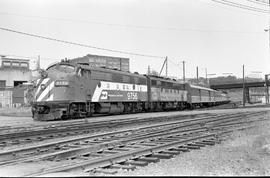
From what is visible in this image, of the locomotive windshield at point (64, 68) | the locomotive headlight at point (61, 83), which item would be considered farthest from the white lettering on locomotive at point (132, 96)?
the locomotive headlight at point (61, 83)

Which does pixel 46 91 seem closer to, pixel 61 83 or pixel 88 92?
pixel 61 83

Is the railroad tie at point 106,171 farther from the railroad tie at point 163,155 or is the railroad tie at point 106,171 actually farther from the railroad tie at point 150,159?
the railroad tie at point 163,155

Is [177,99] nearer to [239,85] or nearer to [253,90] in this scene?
[239,85]

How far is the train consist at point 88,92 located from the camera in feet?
60.0

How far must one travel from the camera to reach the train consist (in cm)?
1828

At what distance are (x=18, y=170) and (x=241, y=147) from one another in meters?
5.88

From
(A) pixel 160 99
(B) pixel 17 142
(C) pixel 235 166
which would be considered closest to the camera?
(C) pixel 235 166

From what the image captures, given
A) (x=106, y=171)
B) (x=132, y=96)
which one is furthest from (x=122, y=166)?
(x=132, y=96)

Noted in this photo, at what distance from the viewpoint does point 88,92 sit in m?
19.9

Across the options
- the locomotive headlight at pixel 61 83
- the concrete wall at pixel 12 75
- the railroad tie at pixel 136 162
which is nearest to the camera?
the railroad tie at pixel 136 162

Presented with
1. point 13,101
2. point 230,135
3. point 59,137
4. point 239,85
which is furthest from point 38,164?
point 239,85

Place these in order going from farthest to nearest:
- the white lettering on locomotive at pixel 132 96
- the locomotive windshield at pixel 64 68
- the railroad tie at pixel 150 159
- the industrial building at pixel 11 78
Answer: the industrial building at pixel 11 78 → the white lettering on locomotive at pixel 132 96 → the locomotive windshield at pixel 64 68 → the railroad tie at pixel 150 159

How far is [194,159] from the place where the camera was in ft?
23.3

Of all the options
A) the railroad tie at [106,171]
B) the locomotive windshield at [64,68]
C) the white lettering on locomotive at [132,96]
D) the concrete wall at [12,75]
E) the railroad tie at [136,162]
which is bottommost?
the railroad tie at [106,171]
